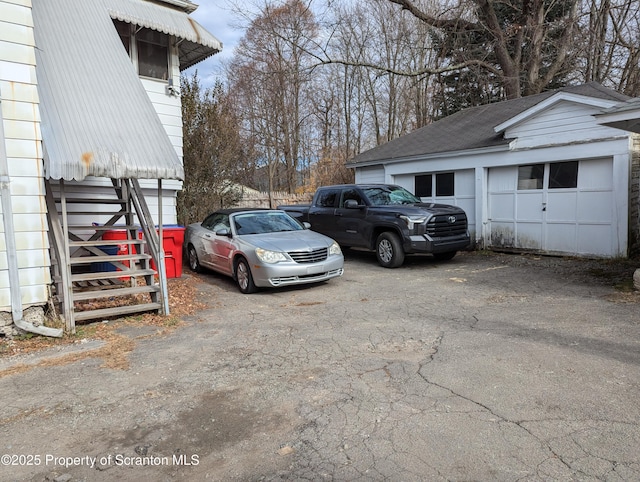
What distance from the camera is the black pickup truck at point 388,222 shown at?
32.3ft

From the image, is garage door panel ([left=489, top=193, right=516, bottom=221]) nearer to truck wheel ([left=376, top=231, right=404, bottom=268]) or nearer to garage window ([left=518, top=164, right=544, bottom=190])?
garage window ([left=518, top=164, right=544, bottom=190])

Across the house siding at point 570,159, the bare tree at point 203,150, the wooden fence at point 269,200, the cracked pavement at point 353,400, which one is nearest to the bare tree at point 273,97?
the wooden fence at point 269,200

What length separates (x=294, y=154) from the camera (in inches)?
1139

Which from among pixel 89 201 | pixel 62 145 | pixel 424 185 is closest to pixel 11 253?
pixel 62 145

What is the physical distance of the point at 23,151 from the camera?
17.4ft

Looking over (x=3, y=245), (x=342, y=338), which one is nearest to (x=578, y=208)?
(x=342, y=338)

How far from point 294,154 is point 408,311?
23622 millimetres

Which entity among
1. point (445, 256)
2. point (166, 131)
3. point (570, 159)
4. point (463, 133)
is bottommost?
point (445, 256)

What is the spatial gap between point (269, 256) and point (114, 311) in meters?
2.59

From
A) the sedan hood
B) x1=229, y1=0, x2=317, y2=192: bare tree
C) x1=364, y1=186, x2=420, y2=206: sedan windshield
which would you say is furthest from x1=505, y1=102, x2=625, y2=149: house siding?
x1=229, y1=0, x2=317, y2=192: bare tree

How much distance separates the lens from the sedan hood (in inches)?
309

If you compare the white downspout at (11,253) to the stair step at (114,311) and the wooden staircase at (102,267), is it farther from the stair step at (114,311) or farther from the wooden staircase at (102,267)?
the stair step at (114,311)

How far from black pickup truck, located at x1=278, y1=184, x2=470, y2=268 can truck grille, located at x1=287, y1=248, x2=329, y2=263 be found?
8.27 feet

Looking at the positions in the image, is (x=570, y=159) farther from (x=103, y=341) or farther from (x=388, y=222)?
(x=103, y=341)
